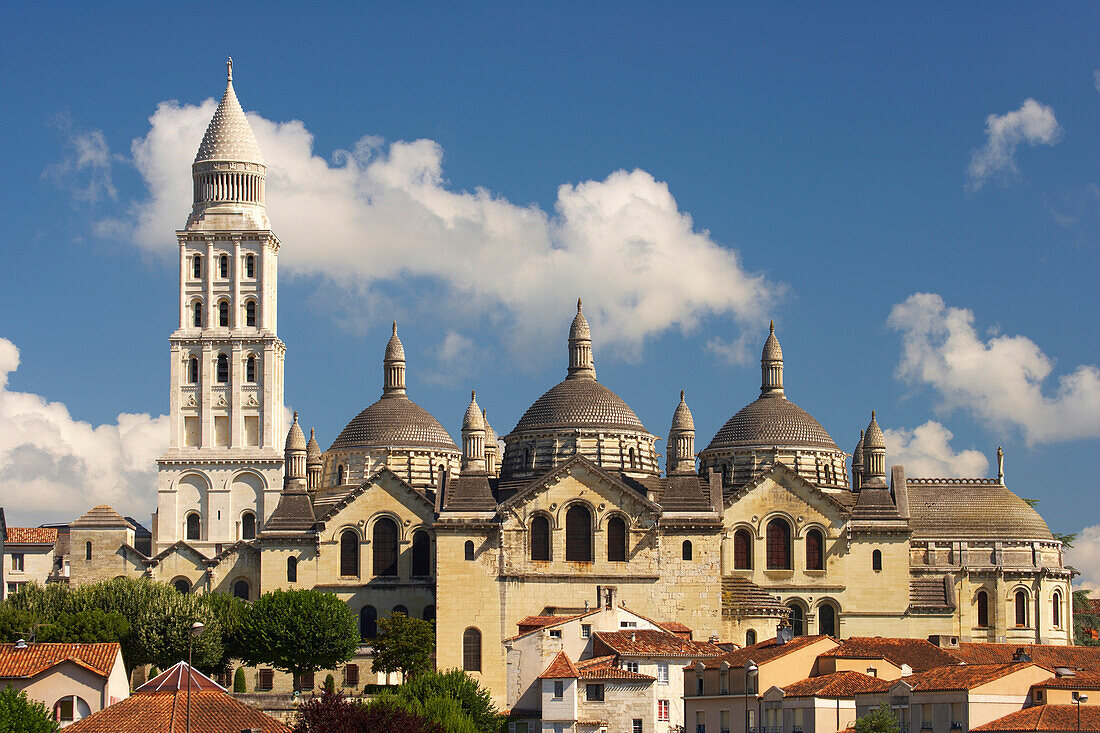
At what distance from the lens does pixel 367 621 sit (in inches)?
3620

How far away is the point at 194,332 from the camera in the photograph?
359 feet

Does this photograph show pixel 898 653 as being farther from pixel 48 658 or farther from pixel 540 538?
pixel 48 658

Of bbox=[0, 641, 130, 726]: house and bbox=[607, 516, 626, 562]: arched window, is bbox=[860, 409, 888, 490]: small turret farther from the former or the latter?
bbox=[0, 641, 130, 726]: house

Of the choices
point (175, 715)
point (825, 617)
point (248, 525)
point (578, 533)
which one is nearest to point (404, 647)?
point (578, 533)

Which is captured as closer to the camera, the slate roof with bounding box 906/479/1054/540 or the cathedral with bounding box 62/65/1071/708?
the cathedral with bounding box 62/65/1071/708

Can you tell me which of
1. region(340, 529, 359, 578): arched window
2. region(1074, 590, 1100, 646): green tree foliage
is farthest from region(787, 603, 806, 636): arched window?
region(1074, 590, 1100, 646): green tree foliage

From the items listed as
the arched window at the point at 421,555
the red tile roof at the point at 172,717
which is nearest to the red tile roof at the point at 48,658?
the red tile roof at the point at 172,717

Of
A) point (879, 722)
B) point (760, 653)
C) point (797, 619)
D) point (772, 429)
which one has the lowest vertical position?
point (879, 722)

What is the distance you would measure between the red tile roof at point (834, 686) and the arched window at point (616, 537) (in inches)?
839

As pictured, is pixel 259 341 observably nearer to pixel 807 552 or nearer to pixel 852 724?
pixel 807 552

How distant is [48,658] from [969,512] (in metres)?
51.2

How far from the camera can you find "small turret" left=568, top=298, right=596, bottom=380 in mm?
101688

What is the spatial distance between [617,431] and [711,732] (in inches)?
1182

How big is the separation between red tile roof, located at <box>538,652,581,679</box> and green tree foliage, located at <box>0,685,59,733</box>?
1934 centimetres
